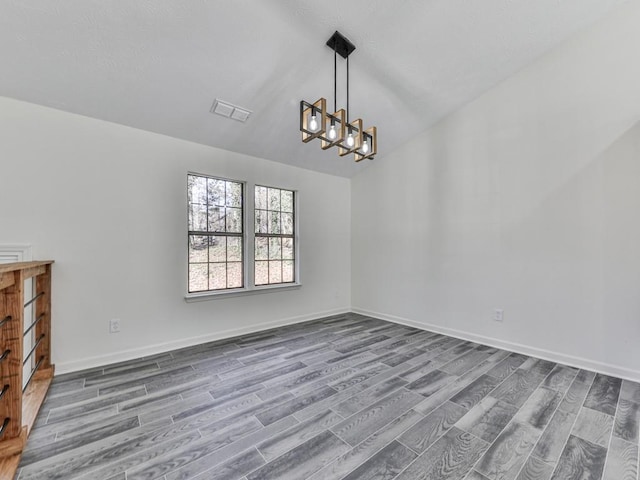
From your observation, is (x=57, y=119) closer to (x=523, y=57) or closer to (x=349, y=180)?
(x=349, y=180)

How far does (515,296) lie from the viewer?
3186 mm

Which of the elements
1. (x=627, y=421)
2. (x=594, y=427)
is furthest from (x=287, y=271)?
(x=627, y=421)

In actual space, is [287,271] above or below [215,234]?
below

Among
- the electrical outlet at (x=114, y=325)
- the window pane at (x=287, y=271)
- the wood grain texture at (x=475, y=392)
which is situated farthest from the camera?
the window pane at (x=287, y=271)

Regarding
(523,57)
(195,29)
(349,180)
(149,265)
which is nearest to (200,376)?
(149,265)

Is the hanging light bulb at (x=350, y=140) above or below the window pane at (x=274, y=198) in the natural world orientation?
above

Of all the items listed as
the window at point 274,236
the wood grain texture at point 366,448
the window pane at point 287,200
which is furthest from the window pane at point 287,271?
the wood grain texture at point 366,448

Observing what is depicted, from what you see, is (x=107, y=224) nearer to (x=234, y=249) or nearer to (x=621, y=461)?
(x=234, y=249)

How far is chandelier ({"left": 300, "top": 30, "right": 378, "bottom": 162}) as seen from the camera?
230 centimetres

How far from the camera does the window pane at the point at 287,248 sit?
14.3 ft

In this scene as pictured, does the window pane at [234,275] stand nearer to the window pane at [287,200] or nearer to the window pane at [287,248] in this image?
the window pane at [287,248]

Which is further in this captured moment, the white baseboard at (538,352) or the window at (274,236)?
the window at (274,236)

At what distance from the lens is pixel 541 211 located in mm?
3014

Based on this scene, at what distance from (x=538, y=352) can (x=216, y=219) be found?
3.86 meters
